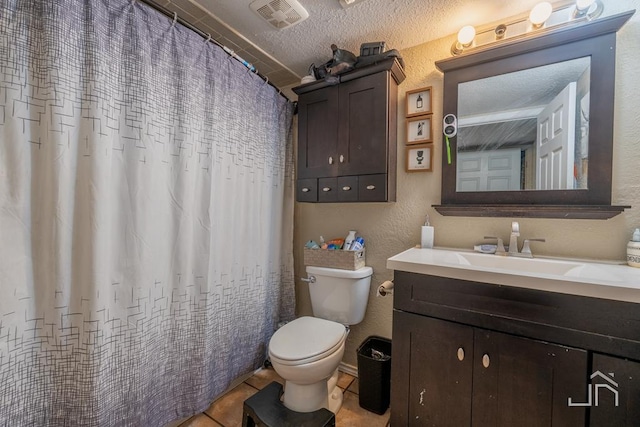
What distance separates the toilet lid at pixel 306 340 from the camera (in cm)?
Result: 124

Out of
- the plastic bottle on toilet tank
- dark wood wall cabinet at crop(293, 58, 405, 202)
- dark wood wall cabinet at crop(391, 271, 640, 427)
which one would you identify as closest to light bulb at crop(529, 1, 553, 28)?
dark wood wall cabinet at crop(293, 58, 405, 202)

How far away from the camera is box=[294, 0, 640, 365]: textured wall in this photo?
1.13m

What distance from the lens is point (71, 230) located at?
905 mm

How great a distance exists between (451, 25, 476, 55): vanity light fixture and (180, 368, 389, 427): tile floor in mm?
2081

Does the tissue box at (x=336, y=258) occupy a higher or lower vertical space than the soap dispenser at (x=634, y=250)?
lower

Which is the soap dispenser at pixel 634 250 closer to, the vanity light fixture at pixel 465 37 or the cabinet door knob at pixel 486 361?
the cabinet door knob at pixel 486 361

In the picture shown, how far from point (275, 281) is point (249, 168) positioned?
0.83 metres

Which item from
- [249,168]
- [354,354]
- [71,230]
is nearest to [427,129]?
[249,168]

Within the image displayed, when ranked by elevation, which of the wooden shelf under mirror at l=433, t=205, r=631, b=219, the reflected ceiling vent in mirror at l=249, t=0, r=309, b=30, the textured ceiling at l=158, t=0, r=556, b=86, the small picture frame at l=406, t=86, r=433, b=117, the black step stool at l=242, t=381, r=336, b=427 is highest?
the textured ceiling at l=158, t=0, r=556, b=86

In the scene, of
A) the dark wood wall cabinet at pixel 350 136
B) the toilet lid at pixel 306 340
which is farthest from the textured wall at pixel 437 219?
the toilet lid at pixel 306 340

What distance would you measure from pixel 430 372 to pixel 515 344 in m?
0.35

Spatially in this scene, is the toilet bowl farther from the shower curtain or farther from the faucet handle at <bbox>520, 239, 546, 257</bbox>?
the faucet handle at <bbox>520, 239, 546, 257</bbox>

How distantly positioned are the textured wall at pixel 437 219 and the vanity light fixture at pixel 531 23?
97 mm

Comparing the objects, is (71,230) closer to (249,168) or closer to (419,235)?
(249,168)
